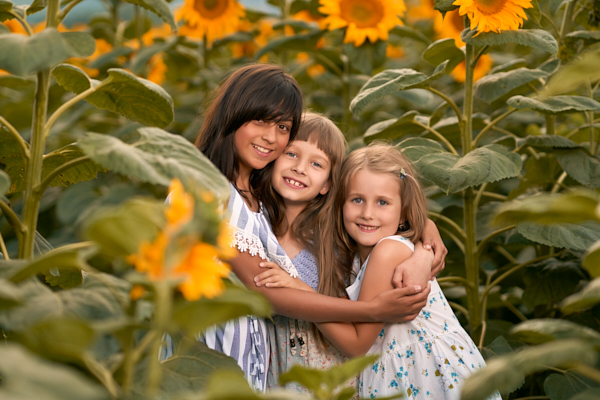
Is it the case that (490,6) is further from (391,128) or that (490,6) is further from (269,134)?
(269,134)

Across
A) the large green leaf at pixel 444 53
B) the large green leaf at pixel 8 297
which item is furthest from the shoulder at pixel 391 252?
the large green leaf at pixel 8 297

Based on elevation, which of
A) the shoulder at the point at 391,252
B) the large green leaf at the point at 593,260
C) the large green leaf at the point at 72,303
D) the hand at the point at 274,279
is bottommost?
the hand at the point at 274,279

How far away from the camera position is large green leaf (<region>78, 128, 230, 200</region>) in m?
0.68

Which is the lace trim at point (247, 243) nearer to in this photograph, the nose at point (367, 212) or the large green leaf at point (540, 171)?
the nose at point (367, 212)

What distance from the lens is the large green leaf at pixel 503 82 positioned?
1540 mm

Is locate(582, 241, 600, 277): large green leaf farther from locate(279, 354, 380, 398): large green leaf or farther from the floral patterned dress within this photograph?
the floral patterned dress

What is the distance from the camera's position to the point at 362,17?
7.13 feet

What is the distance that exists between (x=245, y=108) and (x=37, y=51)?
2.46ft

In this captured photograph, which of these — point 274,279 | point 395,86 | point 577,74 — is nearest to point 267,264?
point 274,279

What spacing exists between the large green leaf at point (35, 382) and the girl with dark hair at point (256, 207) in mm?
873

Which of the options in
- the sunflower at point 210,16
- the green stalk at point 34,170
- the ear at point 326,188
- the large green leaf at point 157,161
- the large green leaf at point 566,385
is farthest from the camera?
the sunflower at point 210,16

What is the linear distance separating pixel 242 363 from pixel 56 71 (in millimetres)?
784

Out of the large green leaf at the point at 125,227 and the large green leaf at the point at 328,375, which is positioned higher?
the large green leaf at the point at 125,227

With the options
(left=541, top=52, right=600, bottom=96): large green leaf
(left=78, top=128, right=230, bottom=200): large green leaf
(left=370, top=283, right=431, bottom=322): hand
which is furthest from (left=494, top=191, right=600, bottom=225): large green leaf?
(left=370, top=283, right=431, bottom=322): hand
